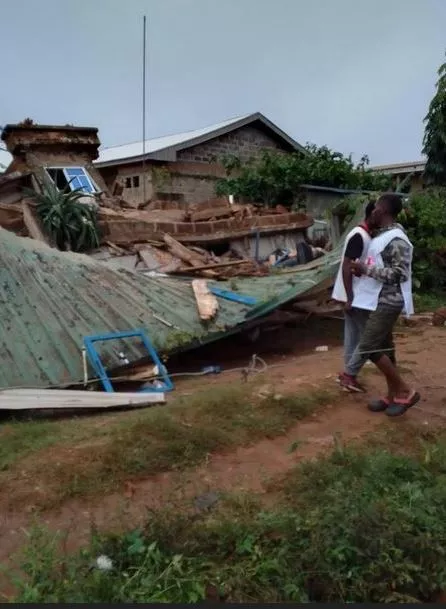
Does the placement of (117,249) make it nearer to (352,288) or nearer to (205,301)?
(205,301)

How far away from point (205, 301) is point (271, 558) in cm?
461

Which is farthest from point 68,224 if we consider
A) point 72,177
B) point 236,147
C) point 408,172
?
point 408,172

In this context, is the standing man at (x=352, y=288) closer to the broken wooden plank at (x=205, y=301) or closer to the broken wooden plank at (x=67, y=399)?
the broken wooden plank at (x=67, y=399)

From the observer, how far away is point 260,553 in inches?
106

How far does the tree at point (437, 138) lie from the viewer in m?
13.9

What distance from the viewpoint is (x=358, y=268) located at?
4.64 m

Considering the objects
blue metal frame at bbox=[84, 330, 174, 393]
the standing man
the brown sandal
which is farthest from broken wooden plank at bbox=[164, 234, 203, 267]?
the brown sandal

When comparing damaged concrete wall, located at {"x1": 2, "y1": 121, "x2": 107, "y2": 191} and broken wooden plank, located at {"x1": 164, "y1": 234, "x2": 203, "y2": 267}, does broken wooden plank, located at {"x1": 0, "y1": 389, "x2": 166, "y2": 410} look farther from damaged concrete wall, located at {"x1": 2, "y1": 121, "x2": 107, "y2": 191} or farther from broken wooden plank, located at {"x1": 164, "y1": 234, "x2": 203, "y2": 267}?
damaged concrete wall, located at {"x1": 2, "y1": 121, "x2": 107, "y2": 191}

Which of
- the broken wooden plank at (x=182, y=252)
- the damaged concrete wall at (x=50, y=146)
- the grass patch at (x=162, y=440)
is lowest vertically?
the grass patch at (x=162, y=440)

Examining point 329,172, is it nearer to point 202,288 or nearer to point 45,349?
point 202,288

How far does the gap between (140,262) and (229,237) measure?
2.04m

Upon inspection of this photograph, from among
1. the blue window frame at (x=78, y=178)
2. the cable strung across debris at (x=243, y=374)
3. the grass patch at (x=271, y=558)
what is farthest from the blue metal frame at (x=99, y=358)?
the blue window frame at (x=78, y=178)

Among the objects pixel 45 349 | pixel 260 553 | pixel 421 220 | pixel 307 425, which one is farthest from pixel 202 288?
pixel 421 220

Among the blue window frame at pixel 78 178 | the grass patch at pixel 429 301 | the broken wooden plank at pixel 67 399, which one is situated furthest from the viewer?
the blue window frame at pixel 78 178
